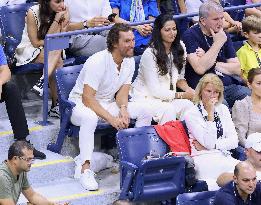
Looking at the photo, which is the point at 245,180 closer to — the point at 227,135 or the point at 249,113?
the point at 227,135

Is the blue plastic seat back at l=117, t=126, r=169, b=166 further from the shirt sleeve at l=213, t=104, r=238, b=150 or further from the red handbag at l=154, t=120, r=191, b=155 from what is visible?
the shirt sleeve at l=213, t=104, r=238, b=150

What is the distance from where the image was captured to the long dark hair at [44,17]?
30.3 ft

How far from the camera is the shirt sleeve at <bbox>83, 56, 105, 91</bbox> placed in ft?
27.9

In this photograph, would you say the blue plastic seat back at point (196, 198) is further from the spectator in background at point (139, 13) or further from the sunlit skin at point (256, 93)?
the spectator in background at point (139, 13)

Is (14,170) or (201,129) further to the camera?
(201,129)

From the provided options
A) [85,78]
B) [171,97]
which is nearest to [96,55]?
[85,78]

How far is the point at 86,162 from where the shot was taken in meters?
8.41

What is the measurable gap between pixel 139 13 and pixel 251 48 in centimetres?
128

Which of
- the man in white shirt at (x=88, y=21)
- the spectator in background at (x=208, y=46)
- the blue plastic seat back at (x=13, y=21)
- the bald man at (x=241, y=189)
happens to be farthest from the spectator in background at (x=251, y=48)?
the bald man at (x=241, y=189)

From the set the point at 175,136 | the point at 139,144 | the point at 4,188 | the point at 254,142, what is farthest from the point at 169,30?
the point at 4,188

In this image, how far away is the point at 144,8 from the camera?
10016mm

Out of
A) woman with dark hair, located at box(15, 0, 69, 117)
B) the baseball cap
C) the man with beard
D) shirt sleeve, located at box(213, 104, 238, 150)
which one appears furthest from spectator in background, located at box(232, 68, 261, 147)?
the man with beard

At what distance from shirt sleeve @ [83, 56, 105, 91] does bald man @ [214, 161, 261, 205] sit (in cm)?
185

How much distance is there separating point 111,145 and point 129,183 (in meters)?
1.20
